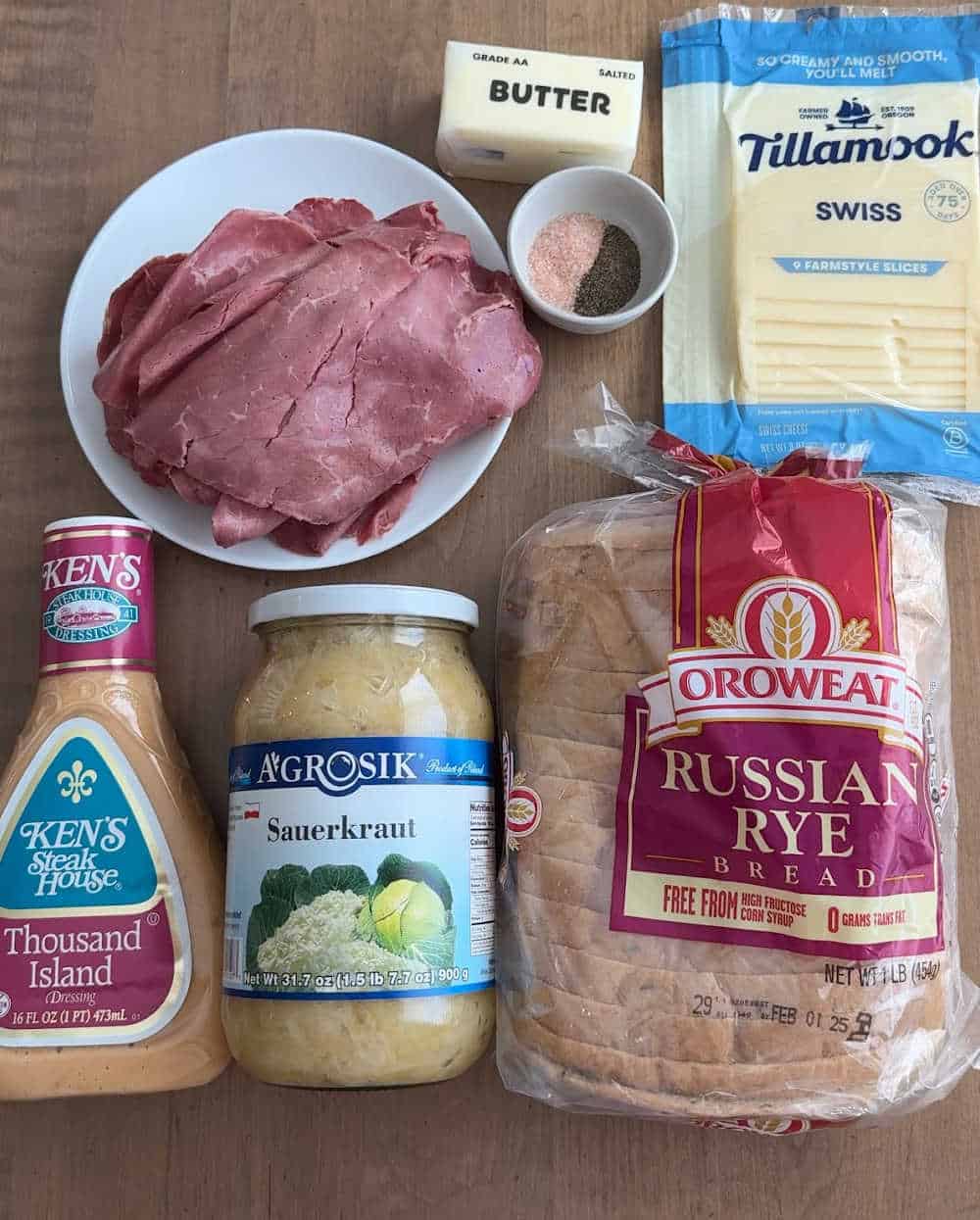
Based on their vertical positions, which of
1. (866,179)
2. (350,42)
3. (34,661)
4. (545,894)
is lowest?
(545,894)

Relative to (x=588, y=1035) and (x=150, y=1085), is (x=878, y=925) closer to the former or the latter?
(x=588, y=1035)

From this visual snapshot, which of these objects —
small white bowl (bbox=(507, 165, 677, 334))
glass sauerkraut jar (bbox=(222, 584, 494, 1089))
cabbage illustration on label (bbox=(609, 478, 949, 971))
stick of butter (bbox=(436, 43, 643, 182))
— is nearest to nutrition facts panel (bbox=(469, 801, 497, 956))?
glass sauerkraut jar (bbox=(222, 584, 494, 1089))

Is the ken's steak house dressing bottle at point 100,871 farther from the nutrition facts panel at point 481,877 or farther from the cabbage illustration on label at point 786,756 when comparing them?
the cabbage illustration on label at point 786,756

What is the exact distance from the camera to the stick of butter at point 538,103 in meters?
1.00

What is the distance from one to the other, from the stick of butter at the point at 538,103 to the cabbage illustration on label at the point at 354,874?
0.61 m

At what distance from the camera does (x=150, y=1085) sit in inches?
34.7

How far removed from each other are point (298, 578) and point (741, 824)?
494mm

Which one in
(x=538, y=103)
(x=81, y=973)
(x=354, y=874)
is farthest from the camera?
(x=538, y=103)

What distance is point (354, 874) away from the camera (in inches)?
30.6

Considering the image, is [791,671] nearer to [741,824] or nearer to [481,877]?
[741,824]

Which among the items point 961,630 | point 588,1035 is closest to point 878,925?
point 588,1035

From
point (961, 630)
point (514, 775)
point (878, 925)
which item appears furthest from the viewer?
point (961, 630)

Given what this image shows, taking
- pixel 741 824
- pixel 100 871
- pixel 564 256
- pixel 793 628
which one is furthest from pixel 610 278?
pixel 100 871

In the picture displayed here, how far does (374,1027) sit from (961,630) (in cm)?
68
